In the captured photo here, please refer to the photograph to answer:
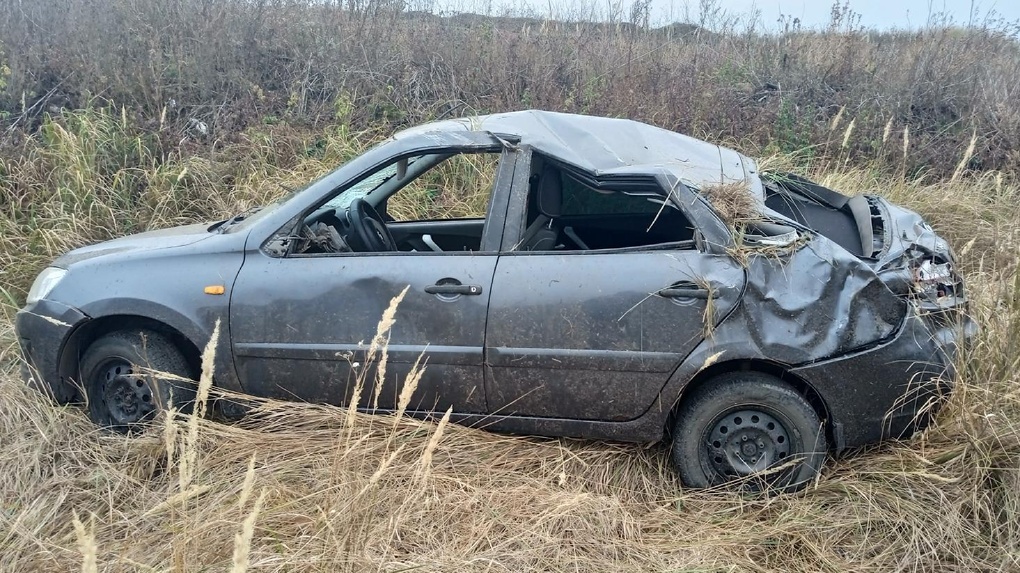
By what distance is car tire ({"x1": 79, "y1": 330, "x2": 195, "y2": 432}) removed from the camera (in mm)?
3406

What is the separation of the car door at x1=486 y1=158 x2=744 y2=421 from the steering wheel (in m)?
0.82

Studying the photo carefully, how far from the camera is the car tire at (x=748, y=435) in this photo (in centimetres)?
301

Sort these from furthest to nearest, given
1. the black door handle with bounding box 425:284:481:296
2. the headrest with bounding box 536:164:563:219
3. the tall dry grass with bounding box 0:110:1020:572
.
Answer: the headrest with bounding box 536:164:563:219
the black door handle with bounding box 425:284:481:296
the tall dry grass with bounding box 0:110:1020:572

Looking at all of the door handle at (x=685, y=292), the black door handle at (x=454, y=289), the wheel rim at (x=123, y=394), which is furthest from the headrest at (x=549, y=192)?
the wheel rim at (x=123, y=394)

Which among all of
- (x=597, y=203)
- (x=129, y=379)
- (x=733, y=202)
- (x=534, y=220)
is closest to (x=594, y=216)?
(x=597, y=203)

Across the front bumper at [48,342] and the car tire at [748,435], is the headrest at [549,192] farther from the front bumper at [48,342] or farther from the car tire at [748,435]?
the front bumper at [48,342]

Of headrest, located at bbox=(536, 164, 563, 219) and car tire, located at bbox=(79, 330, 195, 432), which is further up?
headrest, located at bbox=(536, 164, 563, 219)

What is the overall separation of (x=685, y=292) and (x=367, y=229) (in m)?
1.67

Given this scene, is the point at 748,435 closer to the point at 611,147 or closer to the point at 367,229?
the point at 611,147

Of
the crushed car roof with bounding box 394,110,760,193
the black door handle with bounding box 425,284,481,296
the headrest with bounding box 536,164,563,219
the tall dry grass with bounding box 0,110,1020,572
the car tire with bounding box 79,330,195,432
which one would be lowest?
the tall dry grass with bounding box 0,110,1020,572

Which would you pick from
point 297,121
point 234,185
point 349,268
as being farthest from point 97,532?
point 297,121

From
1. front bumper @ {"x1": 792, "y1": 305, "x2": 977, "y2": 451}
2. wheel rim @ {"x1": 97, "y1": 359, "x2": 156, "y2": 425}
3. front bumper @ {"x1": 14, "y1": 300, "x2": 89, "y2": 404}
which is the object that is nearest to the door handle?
front bumper @ {"x1": 792, "y1": 305, "x2": 977, "y2": 451}

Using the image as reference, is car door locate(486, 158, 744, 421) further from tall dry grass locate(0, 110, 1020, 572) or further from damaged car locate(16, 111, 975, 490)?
tall dry grass locate(0, 110, 1020, 572)

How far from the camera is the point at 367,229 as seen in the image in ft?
12.2
